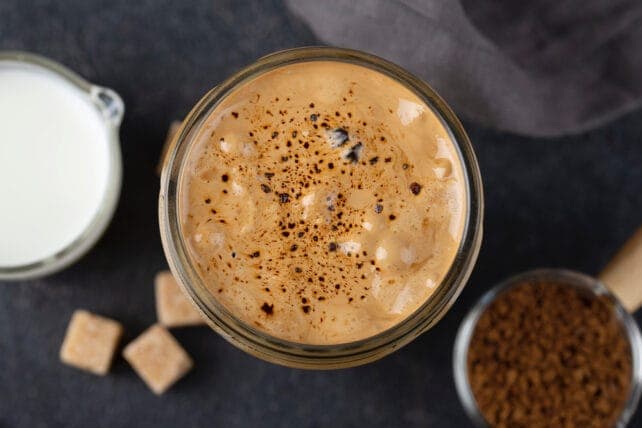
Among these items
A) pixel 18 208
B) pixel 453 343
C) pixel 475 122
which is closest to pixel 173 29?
pixel 18 208

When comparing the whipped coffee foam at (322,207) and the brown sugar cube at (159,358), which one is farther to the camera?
the brown sugar cube at (159,358)

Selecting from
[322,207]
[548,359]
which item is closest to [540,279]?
[548,359]

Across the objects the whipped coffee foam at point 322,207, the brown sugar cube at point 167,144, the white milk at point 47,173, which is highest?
the whipped coffee foam at point 322,207

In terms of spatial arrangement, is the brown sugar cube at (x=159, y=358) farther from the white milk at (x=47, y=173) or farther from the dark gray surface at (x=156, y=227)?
the white milk at (x=47, y=173)

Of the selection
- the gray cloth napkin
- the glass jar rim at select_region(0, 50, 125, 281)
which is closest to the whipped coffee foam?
the gray cloth napkin

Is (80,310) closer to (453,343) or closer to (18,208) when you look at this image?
(18,208)

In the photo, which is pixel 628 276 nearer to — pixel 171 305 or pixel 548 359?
pixel 548 359

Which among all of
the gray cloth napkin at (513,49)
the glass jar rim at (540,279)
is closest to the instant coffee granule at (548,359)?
the glass jar rim at (540,279)
